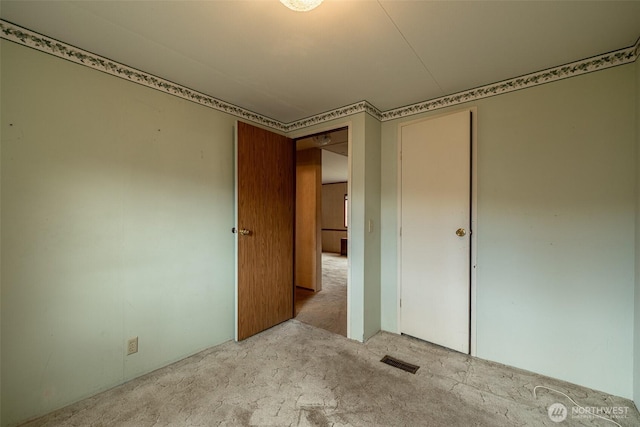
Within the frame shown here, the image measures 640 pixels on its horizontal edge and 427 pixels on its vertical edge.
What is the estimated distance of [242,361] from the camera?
2213mm

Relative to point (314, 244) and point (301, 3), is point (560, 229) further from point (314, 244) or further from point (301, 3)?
point (314, 244)

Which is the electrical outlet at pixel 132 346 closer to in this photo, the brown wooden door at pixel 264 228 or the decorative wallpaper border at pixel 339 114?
the brown wooden door at pixel 264 228

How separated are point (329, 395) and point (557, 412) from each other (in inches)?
55.4

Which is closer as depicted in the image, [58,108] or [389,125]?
[58,108]

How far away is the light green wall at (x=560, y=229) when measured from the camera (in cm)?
178

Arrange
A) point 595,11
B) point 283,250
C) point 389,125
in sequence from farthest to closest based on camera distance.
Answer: point 283,250 → point 389,125 → point 595,11

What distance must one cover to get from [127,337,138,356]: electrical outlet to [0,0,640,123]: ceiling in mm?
1990

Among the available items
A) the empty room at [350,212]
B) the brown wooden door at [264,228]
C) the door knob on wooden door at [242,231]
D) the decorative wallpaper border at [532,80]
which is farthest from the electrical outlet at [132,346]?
the decorative wallpaper border at [532,80]

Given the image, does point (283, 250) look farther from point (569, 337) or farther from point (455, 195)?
point (569, 337)

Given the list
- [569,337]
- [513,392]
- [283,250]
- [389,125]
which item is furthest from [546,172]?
[283,250]

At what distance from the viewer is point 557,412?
5.43 ft

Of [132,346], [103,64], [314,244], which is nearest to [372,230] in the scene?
[314,244]

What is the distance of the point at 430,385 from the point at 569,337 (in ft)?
3.47

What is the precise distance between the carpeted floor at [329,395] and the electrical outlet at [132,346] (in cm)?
21
